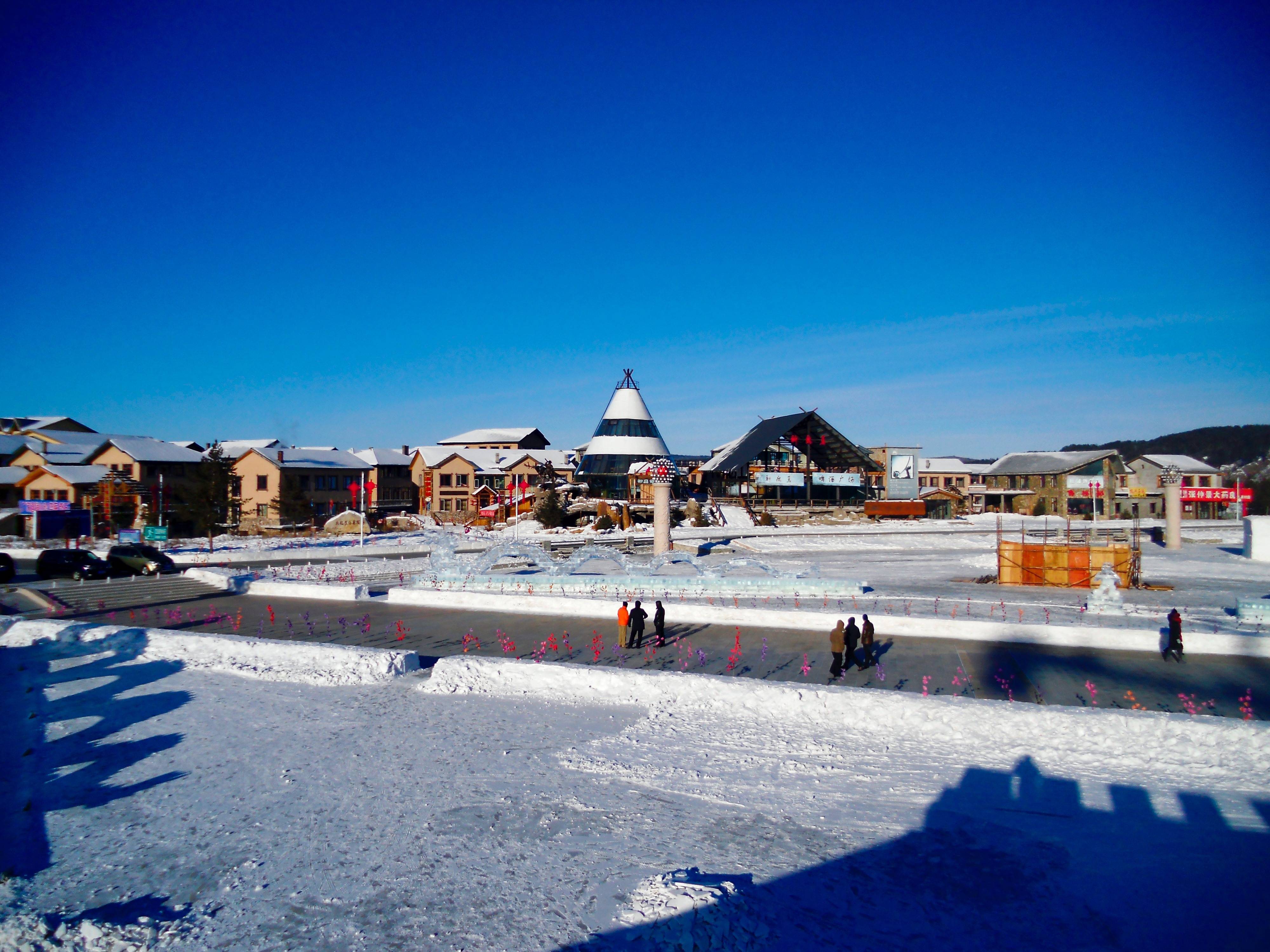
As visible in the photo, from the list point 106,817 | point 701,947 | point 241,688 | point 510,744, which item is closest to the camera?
point 701,947

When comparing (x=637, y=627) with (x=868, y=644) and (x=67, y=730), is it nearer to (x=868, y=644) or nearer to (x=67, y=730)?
(x=868, y=644)

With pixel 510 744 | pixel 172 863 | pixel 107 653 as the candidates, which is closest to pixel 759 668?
pixel 510 744

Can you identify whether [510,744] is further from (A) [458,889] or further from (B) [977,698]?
(B) [977,698]

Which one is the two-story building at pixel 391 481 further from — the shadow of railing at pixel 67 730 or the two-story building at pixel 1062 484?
the two-story building at pixel 1062 484

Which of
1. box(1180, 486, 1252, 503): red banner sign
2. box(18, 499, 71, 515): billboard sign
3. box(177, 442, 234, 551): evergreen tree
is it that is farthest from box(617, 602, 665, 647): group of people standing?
box(1180, 486, 1252, 503): red banner sign

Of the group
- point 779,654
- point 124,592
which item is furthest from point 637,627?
point 124,592

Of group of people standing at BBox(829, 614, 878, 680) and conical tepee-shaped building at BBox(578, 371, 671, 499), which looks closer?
group of people standing at BBox(829, 614, 878, 680)

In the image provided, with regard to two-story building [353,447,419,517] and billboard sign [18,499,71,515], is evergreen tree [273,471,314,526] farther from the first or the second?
billboard sign [18,499,71,515]

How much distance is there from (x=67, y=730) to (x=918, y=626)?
669 inches

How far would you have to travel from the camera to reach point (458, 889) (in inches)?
278

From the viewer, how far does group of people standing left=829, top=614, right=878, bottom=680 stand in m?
13.6

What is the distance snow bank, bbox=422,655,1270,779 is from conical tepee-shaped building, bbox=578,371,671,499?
4235 cm

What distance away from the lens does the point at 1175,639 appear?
14.5 metres

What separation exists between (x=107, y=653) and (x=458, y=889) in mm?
14186
